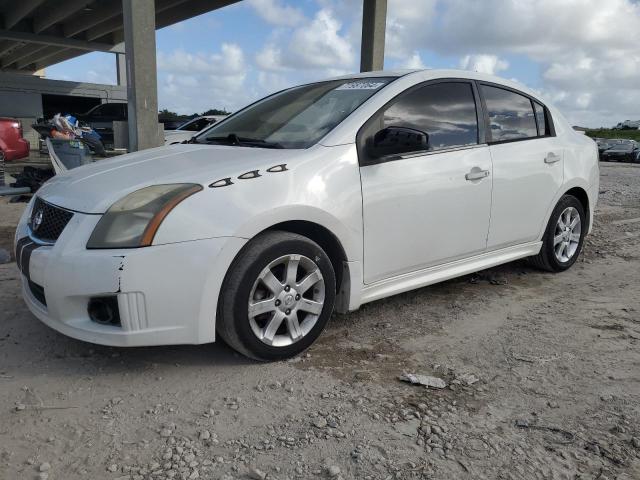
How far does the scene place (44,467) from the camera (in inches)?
79.9

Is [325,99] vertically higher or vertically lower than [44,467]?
higher

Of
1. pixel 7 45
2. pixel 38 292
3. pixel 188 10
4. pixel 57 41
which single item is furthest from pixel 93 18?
pixel 38 292

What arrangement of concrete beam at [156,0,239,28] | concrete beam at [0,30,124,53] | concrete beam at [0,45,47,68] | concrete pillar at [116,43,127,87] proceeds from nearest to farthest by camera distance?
concrete beam at [156,0,239,28]
concrete beam at [0,30,124,53]
concrete pillar at [116,43,127,87]
concrete beam at [0,45,47,68]

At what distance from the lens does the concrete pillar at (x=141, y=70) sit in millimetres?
10781

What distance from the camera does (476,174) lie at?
3.72 metres

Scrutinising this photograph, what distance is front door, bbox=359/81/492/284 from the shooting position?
3.22 meters

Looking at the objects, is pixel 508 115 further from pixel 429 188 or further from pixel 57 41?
pixel 57 41

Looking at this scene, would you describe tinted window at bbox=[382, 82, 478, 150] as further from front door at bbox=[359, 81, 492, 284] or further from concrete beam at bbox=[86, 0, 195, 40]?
concrete beam at bbox=[86, 0, 195, 40]

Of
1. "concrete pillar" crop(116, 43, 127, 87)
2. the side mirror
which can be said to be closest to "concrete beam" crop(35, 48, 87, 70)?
"concrete pillar" crop(116, 43, 127, 87)

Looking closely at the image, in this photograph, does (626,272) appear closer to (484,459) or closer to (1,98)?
(484,459)

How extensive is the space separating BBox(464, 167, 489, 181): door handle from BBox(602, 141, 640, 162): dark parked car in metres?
29.5

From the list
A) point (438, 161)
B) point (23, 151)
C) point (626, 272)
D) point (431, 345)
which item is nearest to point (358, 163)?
point (438, 161)

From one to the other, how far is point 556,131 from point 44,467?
14.1ft

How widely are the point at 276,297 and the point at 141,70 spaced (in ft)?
30.9
